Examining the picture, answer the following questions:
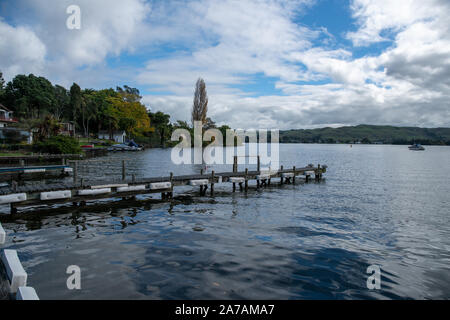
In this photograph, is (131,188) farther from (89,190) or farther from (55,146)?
(55,146)

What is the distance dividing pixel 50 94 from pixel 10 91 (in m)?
9.22

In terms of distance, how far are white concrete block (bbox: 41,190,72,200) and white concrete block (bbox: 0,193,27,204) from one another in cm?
83

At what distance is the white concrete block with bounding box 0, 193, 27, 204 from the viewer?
14620 millimetres

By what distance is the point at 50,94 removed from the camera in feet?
272

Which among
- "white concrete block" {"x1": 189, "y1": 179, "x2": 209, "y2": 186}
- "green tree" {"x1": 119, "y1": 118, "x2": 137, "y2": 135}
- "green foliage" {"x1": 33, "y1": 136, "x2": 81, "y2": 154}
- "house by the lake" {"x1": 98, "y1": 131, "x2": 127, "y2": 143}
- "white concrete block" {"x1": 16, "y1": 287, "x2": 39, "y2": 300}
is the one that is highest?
"green tree" {"x1": 119, "y1": 118, "x2": 137, "y2": 135}

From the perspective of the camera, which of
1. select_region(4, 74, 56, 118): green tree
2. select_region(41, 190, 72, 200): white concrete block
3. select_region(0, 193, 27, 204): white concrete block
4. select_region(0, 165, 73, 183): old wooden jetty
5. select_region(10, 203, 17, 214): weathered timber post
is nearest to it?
select_region(0, 193, 27, 204): white concrete block

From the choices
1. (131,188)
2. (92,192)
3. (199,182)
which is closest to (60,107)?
(199,182)

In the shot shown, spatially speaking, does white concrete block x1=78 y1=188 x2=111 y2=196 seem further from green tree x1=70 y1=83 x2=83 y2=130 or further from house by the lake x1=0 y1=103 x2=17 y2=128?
green tree x1=70 y1=83 x2=83 y2=130

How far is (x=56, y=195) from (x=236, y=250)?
10.6 meters

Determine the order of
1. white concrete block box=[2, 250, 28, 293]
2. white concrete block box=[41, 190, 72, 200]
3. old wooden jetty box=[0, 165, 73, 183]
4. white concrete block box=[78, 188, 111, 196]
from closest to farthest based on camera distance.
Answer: white concrete block box=[2, 250, 28, 293] → white concrete block box=[41, 190, 72, 200] → white concrete block box=[78, 188, 111, 196] → old wooden jetty box=[0, 165, 73, 183]

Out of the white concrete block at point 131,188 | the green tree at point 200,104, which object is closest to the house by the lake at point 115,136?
the green tree at point 200,104

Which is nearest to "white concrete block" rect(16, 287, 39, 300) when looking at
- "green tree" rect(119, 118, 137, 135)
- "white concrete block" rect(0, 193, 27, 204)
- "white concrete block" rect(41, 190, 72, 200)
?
"white concrete block" rect(0, 193, 27, 204)

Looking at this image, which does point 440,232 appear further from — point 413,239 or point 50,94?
point 50,94
